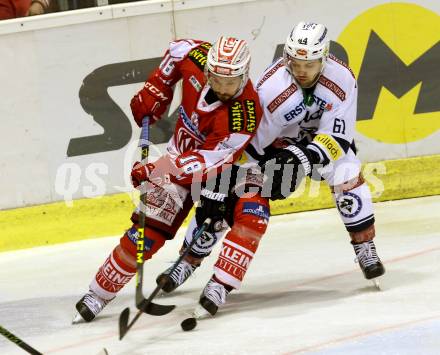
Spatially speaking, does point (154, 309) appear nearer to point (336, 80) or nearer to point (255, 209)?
point (255, 209)

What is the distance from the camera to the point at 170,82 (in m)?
4.71

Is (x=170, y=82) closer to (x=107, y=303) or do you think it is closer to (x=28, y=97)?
(x=107, y=303)

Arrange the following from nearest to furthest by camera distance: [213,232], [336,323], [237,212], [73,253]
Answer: [336,323] → [237,212] → [213,232] → [73,253]

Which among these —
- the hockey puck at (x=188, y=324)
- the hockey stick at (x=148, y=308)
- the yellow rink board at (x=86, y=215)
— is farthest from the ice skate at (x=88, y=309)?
the yellow rink board at (x=86, y=215)

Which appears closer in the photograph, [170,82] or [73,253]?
[170,82]

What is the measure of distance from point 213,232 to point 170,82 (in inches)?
27.5

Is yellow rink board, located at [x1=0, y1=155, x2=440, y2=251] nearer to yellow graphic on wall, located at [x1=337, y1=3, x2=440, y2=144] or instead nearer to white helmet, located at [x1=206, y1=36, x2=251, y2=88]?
yellow graphic on wall, located at [x1=337, y1=3, x2=440, y2=144]

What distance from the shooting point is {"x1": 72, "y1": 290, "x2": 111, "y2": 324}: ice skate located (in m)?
4.40

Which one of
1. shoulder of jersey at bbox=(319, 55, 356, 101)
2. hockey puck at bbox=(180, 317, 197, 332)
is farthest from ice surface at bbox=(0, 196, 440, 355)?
shoulder of jersey at bbox=(319, 55, 356, 101)

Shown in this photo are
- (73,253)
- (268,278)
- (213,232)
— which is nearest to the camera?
(213,232)

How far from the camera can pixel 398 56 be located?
20.7 ft

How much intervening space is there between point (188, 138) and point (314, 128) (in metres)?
0.54

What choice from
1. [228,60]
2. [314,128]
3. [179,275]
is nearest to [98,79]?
[179,275]

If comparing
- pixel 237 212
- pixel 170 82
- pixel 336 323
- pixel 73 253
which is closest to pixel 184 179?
pixel 237 212
